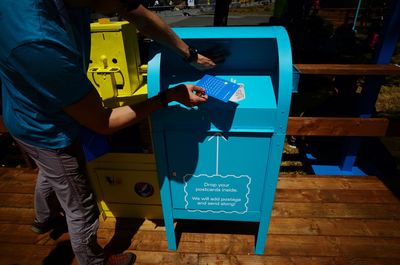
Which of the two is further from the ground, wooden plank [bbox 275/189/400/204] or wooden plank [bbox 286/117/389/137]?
wooden plank [bbox 286/117/389/137]

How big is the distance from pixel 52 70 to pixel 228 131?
87 cm

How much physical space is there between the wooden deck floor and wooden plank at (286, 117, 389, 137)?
0.54m

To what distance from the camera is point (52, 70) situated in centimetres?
97

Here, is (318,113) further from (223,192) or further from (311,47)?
(311,47)

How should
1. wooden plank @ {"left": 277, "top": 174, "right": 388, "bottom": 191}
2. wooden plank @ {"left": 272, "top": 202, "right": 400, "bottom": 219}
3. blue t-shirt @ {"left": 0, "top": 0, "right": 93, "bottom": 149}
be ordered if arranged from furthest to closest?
wooden plank @ {"left": 277, "top": 174, "right": 388, "bottom": 191}, wooden plank @ {"left": 272, "top": 202, "right": 400, "bottom": 219}, blue t-shirt @ {"left": 0, "top": 0, "right": 93, "bottom": 149}

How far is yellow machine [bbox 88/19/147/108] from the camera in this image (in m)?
1.95

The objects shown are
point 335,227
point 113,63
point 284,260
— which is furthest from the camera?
point 335,227

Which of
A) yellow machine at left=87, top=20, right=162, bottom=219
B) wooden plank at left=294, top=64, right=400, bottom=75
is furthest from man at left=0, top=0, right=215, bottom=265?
wooden plank at left=294, top=64, right=400, bottom=75

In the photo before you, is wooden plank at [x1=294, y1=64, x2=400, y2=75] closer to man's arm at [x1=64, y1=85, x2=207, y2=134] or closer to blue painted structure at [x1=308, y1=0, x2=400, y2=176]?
blue painted structure at [x1=308, y1=0, x2=400, y2=176]

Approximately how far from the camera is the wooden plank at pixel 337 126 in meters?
2.35

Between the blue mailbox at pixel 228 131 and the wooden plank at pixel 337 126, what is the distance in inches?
35.3

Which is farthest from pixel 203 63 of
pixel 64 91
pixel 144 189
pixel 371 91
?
pixel 371 91

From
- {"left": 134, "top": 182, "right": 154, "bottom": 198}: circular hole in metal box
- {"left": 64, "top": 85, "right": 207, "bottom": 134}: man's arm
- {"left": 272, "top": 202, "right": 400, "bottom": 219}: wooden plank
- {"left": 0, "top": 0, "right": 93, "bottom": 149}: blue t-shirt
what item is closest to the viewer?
{"left": 0, "top": 0, "right": 93, "bottom": 149}: blue t-shirt

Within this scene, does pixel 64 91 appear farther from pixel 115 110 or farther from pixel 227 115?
pixel 227 115
